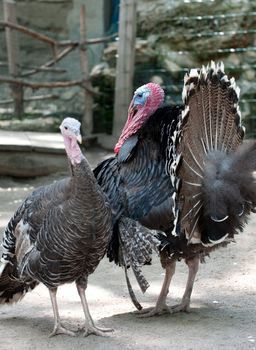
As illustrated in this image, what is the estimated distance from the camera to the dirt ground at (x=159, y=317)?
5070mm

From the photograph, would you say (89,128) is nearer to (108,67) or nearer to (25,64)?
(108,67)

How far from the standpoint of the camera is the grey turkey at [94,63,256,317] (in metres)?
5.30

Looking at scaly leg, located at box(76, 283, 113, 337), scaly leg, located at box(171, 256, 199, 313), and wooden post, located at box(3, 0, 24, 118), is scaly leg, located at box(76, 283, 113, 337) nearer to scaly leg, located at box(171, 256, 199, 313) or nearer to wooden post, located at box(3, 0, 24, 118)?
scaly leg, located at box(171, 256, 199, 313)

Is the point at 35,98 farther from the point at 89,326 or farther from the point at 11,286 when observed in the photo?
the point at 89,326

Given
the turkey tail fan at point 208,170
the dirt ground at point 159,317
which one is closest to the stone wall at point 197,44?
the dirt ground at point 159,317

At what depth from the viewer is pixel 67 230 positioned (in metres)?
4.93

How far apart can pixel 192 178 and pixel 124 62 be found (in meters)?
6.28

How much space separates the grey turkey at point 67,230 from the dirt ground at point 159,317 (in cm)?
22

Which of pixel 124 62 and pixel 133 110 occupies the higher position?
pixel 133 110

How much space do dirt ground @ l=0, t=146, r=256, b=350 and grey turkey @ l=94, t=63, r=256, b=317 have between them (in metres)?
0.36

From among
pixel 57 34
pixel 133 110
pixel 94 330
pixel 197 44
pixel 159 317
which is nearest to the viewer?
pixel 94 330

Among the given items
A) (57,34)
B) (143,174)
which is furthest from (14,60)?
(143,174)

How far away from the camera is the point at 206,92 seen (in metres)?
5.35

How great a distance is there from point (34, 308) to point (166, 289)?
98 cm
